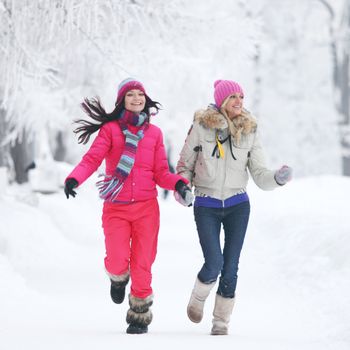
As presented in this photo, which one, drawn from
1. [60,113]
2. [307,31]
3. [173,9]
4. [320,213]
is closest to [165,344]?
[173,9]

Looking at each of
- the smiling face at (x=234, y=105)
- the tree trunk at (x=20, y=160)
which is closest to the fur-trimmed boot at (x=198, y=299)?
the smiling face at (x=234, y=105)

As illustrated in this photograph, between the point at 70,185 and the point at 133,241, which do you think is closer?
the point at 70,185

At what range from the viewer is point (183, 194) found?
510 cm

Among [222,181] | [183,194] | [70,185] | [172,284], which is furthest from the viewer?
[172,284]

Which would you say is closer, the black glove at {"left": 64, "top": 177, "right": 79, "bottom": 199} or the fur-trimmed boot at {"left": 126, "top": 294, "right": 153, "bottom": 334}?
the black glove at {"left": 64, "top": 177, "right": 79, "bottom": 199}

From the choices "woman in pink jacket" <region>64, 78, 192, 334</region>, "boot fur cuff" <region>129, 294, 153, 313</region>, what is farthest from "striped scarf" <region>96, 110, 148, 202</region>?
"boot fur cuff" <region>129, 294, 153, 313</region>

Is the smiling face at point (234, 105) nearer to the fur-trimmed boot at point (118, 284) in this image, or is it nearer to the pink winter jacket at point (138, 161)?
the pink winter jacket at point (138, 161)

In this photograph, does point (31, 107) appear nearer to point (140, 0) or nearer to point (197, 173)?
point (140, 0)

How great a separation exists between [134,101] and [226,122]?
74cm

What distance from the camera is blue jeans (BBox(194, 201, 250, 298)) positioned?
17.4ft

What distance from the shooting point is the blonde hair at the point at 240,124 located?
538 cm

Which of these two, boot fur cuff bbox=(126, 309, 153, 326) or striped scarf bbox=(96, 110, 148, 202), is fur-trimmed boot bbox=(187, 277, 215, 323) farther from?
striped scarf bbox=(96, 110, 148, 202)

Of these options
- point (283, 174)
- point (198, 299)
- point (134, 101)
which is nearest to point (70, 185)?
point (134, 101)

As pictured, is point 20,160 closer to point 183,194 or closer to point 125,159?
point 125,159
